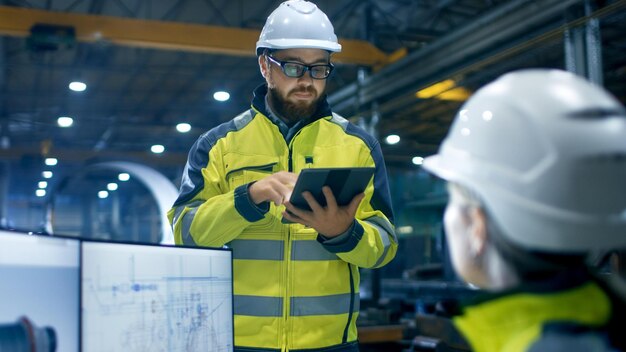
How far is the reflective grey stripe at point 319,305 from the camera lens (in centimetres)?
207

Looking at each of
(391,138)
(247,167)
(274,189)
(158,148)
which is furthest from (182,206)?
(158,148)

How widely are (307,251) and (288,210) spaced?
245 millimetres

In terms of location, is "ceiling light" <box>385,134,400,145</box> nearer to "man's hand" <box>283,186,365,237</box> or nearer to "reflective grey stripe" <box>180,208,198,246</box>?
"reflective grey stripe" <box>180,208,198,246</box>

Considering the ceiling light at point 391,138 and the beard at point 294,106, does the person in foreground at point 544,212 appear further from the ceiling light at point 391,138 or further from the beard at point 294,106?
the ceiling light at point 391,138

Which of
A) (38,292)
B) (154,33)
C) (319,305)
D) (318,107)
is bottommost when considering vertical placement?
(319,305)

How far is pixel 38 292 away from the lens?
3.75 ft

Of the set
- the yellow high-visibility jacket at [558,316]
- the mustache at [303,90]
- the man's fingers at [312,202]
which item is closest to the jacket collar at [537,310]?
the yellow high-visibility jacket at [558,316]

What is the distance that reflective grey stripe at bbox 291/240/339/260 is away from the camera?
6.89 ft

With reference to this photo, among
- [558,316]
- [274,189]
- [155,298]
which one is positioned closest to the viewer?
[558,316]

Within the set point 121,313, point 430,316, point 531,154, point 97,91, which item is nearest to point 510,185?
point 531,154

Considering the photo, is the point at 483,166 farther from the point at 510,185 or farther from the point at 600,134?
the point at 600,134

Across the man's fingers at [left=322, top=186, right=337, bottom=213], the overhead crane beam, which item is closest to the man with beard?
the man's fingers at [left=322, top=186, right=337, bottom=213]

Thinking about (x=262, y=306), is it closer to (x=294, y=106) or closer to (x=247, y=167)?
(x=247, y=167)

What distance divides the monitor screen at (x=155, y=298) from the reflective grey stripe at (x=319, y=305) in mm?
345
